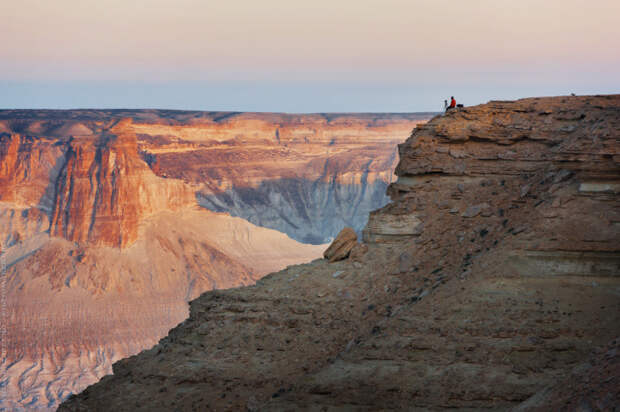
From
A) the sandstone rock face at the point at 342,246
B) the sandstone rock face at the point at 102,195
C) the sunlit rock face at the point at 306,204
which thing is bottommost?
the sunlit rock face at the point at 306,204

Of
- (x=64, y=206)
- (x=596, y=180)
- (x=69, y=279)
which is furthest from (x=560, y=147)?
(x=64, y=206)

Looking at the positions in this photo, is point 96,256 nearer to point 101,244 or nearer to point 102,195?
point 101,244

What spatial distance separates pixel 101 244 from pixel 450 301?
2304 inches

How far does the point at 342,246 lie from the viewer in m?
22.4

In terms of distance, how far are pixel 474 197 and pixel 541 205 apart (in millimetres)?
2912

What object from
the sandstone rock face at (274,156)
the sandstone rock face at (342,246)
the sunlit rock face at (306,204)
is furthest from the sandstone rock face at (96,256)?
the sandstone rock face at (342,246)

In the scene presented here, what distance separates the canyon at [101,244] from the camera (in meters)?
57.9

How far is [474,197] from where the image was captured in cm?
2059

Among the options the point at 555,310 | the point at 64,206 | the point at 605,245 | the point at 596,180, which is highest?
the point at 596,180

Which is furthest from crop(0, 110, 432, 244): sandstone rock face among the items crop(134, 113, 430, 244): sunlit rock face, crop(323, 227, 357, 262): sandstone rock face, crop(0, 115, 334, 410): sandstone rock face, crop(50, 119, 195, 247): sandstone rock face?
crop(323, 227, 357, 262): sandstone rock face

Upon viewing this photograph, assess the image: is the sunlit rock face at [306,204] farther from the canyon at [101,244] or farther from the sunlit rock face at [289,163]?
the canyon at [101,244]

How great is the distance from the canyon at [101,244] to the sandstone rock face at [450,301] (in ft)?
107

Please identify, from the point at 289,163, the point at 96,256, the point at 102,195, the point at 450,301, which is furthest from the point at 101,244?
the point at 289,163

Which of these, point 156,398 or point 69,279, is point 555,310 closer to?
point 156,398
